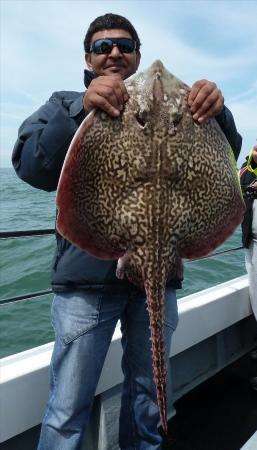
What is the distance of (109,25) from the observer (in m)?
2.24

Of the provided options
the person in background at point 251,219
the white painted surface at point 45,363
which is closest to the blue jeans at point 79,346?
the white painted surface at point 45,363

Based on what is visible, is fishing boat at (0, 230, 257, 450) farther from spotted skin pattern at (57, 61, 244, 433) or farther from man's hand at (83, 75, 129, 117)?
man's hand at (83, 75, 129, 117)

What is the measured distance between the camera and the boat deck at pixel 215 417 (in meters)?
3.34

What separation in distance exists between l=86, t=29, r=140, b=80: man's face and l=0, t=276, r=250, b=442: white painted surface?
1.81 metres

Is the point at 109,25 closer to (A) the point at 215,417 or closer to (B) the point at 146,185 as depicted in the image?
(B) the point at 146,185

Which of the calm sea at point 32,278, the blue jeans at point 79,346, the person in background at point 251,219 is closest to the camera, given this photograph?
the blue jeans at point 79,346

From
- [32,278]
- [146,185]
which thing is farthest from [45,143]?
[32,278]

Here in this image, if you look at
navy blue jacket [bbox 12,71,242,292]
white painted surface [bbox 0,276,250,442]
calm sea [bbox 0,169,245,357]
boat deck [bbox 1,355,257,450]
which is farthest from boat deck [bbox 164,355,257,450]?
calm sea [bbox 0,169,245,357]

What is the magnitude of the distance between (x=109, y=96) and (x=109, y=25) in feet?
2.73

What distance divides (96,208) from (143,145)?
1.04ft

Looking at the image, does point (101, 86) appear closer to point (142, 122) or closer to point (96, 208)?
point (142, 122)

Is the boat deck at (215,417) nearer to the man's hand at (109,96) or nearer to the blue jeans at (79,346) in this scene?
the blue jeans at (79,346)

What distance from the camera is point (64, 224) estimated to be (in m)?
1.71

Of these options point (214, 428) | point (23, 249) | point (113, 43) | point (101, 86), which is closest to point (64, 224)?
point (101, 86)
